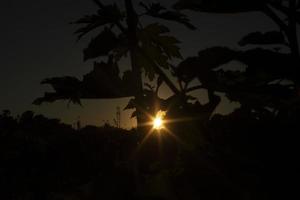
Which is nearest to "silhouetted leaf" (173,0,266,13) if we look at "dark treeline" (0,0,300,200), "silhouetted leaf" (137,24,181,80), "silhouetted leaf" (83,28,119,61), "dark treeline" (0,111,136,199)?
"dark treeline" (0,0,300,200)

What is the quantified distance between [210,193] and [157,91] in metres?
1.14

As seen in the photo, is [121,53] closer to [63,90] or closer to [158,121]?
[63,90]

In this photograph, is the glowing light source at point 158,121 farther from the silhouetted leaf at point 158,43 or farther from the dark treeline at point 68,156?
the silhouetted leaf at point 158,43

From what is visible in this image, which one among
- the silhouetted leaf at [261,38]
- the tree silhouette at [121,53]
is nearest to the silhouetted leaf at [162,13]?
the tree silhouette at [121,53]

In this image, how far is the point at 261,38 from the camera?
5.60ft

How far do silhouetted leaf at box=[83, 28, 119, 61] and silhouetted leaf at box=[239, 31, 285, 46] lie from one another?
1.08m

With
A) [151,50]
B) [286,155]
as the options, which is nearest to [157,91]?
[286,155]

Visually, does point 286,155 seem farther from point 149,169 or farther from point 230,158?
point 149,169

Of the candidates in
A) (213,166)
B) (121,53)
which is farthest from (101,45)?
(213,166)

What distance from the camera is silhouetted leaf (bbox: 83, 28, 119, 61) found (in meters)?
2.63

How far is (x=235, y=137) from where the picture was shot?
4.22 ft

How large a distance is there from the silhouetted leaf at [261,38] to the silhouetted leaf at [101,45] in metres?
1.08

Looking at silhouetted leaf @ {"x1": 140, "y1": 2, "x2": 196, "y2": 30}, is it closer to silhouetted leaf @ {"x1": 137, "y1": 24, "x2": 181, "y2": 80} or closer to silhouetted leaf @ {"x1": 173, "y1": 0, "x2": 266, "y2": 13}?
silhouetted leaf @ {"x1": 137, "y1": 24, "x2": 181, "y2": 80}

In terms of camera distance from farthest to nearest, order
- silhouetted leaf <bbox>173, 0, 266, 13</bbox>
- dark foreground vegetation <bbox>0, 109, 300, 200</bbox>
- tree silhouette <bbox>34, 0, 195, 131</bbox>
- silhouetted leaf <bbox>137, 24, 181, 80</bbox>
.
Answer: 1. silhouetted leaf <bbox>137, 24, 181, 80</bbox>
2. tree silhouette <bbox>34, 0, 195, 131</bbox>
3. silhouetted leaf <bbox>173, 0, 266, 13</bbox>
4. dark foreground vegetation <bbox>0, 109, 300, 200</bbox>
